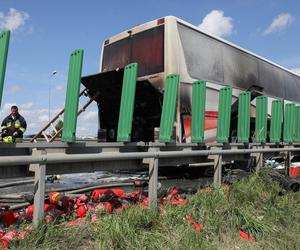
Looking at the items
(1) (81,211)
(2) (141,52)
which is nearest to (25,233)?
(1) (81,211)

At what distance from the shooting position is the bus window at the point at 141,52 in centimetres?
959

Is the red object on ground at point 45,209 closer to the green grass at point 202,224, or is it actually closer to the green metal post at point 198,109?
the green grass at point 202,224

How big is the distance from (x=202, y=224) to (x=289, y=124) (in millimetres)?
6317

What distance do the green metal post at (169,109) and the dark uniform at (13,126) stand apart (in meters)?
3.81

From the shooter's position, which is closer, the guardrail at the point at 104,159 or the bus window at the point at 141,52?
the guardrail at the point at 104,159

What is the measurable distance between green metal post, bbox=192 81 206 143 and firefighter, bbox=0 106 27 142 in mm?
3905

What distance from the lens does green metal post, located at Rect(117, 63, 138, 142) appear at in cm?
559

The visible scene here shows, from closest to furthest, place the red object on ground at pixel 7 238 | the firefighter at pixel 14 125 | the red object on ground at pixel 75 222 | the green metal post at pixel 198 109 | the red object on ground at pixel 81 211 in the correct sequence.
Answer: the red object on ground at pixel 7 238
the red object on ground at pixel 75 222
the red object on ground at pixel 81 211
the green metal post at pixel 198 109
the firefighter at pixel 14 125

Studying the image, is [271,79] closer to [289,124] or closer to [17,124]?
[289,124]

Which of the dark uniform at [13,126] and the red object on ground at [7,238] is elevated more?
the dark uniform at [13,126]

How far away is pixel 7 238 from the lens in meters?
3.42

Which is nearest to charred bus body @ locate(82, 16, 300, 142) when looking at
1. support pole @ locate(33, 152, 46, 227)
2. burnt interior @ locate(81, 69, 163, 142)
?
burnt interior @ locate(81, 69, 163, 142)

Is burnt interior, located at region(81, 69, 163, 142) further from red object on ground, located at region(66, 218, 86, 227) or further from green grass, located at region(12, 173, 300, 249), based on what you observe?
red object on ground, located at region(66, 218, 86, 227)

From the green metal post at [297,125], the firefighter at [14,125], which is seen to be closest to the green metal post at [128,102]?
the firefighter at [14,125]
